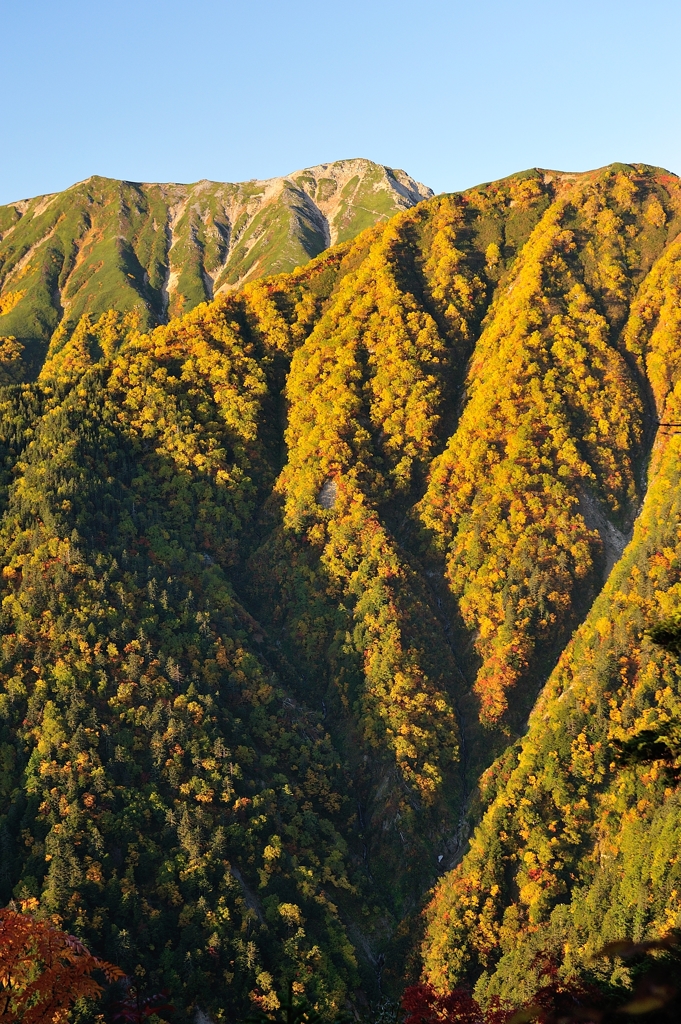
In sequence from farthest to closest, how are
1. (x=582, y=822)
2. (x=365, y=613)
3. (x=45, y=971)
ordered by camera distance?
(x=365, y=613), (x=582, y=822), (x=45, y=971)

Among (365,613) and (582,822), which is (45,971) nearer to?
(582,822)

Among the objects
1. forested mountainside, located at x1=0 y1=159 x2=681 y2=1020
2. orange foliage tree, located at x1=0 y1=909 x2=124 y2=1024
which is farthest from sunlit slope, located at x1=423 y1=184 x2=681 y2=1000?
orange foliage tree, located at x1=0 y1=909 x2=124 y2=1024

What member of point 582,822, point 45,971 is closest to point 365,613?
point 582,822

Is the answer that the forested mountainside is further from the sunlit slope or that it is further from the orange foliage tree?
the orange foliage tree

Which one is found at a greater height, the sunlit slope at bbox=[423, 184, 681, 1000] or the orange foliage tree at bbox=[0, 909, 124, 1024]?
the sunlit slope at bbox=[423, 184, 681, 1000]

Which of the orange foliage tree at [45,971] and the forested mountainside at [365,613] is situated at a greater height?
the forested mountainside at [365,613]

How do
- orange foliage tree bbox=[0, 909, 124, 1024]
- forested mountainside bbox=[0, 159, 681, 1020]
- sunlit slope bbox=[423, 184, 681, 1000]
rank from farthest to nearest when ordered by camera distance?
forested mountainside bbox=[0, 159, 681, 1020]
sunlit slope bbox=[423, 184, 681, 1000]
orange foliage tree bbox=[0, 909, 124, 1024]

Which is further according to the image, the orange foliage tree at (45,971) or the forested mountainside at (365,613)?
the forested mountainside at (365,613)

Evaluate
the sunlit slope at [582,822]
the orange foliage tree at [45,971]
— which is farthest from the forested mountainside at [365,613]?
the orange foliage tree at [45,971]

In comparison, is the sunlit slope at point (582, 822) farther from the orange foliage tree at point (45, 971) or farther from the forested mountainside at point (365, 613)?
the orange foliage tree at point (45, 971)
